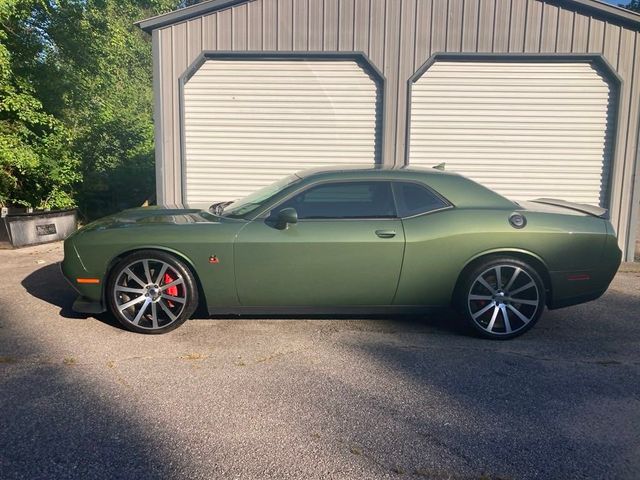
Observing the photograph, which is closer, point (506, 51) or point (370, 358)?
point (370, 358)

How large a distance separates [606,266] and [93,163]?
10290mm

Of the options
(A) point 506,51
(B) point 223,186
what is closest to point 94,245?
(B) point 223,186

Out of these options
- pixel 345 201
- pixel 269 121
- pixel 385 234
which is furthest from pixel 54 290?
pixel 269 121

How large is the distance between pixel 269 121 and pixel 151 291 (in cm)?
468

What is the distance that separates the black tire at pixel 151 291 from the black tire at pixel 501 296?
2.36m

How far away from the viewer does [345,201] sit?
4.72m

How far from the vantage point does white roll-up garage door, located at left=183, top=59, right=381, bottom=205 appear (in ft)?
27.5

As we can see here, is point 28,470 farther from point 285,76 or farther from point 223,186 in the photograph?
point 285,76

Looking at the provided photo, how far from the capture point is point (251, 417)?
315 centimetres

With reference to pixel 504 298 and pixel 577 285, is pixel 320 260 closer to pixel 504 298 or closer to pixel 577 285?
pixel 504 298

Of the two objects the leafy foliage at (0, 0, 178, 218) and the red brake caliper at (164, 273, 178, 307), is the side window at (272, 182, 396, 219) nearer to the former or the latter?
the red brake caliper at (164, 273, 178, 307)

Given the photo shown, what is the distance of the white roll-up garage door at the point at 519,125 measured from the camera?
8.26m

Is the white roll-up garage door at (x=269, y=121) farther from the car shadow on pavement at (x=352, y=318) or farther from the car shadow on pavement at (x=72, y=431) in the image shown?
the car shadow on pavement at (x=72, y=431)

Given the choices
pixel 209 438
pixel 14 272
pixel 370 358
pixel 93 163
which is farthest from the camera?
pixel 93 163
